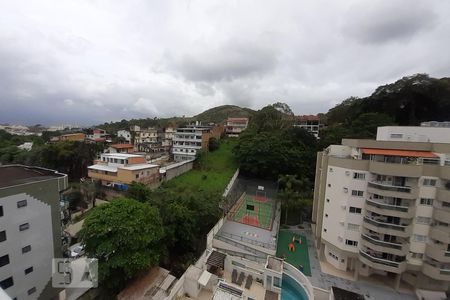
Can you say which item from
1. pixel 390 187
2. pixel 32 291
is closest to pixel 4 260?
pixel 32 291

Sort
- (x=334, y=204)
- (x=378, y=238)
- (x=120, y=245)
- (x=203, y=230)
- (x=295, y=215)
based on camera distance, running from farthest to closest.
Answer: (x=295, y=215) < (x=203, y=230) < (x=334, y=204) < (x=378, y=238) < (x=120, y=245)

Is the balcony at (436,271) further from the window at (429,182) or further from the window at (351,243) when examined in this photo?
the window at (429,182)

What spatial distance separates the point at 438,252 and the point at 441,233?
1594 mm

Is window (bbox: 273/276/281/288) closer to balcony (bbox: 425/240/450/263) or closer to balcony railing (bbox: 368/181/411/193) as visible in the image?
balcony railing (bbox: 368/181/411/193)

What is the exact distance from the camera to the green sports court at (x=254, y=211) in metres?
28.6

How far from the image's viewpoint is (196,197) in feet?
81.4

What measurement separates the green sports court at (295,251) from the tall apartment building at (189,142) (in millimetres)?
26570

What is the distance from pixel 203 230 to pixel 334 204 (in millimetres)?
14287

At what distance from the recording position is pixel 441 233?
17500 millimetres

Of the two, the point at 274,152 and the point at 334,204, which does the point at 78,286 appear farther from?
the point at 274,152

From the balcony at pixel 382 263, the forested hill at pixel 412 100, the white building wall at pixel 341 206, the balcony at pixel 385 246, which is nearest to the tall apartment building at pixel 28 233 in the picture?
the white building wall at pixel 341 206

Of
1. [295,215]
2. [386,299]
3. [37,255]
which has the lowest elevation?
[386,299]

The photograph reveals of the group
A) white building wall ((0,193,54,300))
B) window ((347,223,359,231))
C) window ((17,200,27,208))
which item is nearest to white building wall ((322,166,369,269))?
window ((347,223,359,231))

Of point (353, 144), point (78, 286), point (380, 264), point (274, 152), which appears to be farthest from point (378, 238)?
point (78, 286)
